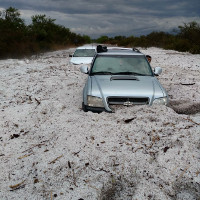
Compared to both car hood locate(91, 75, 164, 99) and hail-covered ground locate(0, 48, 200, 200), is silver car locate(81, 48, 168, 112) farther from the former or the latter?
hail-covered ground locate(0, 48, 200, 200)

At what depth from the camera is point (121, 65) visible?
5973 mm

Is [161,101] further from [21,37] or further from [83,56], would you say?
[21,37]

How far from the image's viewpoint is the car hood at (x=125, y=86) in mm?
4715

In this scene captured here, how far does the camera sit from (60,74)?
1038 centimetres

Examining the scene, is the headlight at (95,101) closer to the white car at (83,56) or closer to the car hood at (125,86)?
the car hood at (125,86)

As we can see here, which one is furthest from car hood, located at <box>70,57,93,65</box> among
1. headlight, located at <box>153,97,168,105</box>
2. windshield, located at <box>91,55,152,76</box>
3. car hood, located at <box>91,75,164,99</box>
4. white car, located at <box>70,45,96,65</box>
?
headlight, located at <box>153,97,168,105</box>

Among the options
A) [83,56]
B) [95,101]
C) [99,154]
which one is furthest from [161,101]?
[83,56]

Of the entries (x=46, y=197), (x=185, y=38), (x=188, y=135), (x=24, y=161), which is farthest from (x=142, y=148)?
(x=185, y=38)

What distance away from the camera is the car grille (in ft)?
15.4

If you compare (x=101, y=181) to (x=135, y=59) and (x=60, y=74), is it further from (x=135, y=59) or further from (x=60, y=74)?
(x=60, y=74)

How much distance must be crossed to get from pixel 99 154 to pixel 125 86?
5.96 ft

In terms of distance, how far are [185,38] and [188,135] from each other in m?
22.8

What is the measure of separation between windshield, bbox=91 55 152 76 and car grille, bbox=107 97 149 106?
3.78 feet

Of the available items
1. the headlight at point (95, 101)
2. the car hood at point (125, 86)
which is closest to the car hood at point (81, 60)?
the car hood at point (125, 86)
